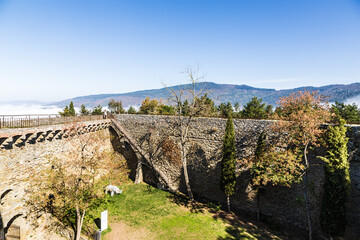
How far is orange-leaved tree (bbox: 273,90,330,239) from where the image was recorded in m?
14.6

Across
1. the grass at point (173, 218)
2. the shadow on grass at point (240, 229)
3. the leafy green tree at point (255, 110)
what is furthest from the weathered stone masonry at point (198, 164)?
the leafy green tree at point (255, 110)

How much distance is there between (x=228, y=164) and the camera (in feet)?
60.6

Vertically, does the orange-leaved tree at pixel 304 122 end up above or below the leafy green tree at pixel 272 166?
above

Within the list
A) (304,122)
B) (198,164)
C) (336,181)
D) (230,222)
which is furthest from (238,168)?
(336,181)

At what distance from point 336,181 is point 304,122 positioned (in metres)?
4.92

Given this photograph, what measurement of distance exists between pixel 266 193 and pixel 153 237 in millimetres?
11369

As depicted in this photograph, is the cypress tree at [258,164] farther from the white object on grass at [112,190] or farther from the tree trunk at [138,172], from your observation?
the white object on grass at [112,190]

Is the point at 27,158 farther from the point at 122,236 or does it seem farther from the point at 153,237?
the point at 153,237

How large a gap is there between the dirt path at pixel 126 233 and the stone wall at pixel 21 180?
403cm

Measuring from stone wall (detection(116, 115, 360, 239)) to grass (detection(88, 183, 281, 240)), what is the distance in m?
2.37

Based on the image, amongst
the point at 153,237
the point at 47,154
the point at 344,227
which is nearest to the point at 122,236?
the point at 153,237

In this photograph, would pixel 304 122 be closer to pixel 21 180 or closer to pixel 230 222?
pixel 230 222

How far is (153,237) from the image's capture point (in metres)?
14.4

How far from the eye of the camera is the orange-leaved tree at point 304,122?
575 inches
